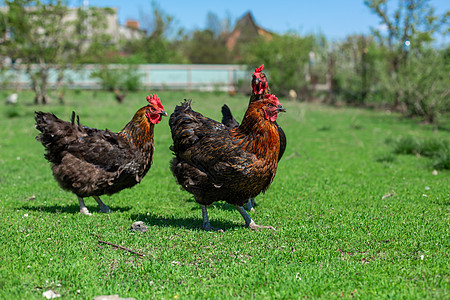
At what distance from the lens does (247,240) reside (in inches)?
207

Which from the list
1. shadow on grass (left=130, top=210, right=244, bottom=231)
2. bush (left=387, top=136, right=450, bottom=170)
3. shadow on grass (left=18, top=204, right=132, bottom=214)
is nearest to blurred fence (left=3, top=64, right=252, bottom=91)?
bush (left=387, top=136, right=450, bottom=170)

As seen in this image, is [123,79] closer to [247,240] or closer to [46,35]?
[46,35]

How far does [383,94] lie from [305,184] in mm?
18466

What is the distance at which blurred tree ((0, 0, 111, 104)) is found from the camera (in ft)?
65.1

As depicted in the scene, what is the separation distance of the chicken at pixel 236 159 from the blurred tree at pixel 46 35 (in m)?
17.3

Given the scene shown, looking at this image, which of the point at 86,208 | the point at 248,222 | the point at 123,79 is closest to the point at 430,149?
the point at 248,222

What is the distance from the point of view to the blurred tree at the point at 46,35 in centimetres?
1983

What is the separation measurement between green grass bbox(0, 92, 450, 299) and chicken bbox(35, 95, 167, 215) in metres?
0.46

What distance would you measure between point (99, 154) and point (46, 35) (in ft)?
54.0

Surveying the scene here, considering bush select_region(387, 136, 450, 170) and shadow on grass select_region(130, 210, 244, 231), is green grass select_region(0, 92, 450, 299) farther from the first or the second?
bush select_region(387, 136, 450, 170)

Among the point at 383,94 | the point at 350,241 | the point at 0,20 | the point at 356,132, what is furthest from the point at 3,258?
the point at 383,94

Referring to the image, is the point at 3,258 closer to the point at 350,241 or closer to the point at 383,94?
the point at 350,241

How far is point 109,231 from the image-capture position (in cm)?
554

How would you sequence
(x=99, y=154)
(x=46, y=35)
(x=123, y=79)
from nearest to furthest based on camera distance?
(x=99, y=154) < (x=46, y=35) < (x=123, y=79)
